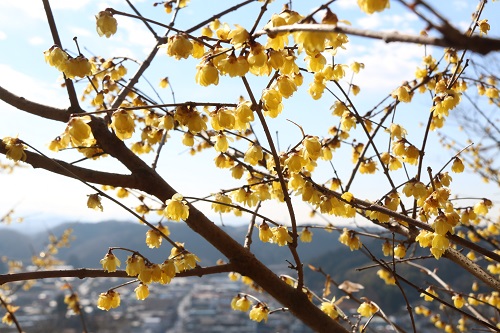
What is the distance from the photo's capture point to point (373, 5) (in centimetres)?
97

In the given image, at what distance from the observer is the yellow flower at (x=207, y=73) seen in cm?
125

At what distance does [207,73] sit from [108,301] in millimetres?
1156

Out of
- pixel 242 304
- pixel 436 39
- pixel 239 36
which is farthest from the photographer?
pixel 242 304

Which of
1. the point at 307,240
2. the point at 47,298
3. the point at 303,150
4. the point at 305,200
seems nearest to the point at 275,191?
the point at 305,200

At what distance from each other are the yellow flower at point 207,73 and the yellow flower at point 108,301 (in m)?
1.11

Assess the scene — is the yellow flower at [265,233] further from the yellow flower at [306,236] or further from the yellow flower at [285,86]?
the yellow flower at [306,236]

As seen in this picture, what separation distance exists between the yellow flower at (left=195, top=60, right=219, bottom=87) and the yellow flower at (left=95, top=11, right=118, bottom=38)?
17.0 inches

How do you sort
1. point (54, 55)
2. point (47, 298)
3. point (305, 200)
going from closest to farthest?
point (54, 55)
point (305, 200)
point (47, 298)

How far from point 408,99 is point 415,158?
0.49 meters

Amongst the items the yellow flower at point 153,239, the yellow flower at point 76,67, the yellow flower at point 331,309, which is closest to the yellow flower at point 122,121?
the yellow flower at point 76,67

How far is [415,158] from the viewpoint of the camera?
2020 millimetres

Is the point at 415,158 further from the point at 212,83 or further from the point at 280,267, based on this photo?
the point at 280,267

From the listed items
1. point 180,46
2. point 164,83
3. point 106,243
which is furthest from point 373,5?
point 106,243

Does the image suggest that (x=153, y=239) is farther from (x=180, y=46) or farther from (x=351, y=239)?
(x=351, y=239)
